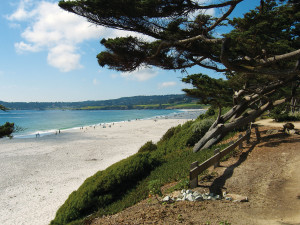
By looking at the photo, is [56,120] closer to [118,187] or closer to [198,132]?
[198,132]

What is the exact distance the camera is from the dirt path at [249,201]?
4531mm

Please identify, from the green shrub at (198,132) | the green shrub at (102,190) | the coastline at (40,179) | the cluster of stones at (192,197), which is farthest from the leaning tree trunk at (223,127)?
the coastline at (40,179)

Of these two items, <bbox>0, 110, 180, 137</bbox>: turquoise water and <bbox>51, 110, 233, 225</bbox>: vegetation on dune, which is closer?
<bbox>51, 110, 233, 225</bbox>: vegetation on dune

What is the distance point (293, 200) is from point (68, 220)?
6.25 metres

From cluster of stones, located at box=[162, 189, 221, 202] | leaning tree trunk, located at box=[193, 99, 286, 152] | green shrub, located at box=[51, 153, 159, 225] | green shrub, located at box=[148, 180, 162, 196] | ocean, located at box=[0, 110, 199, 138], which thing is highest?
leaning tree trunk, located at box=[193, 99, 286, 152]

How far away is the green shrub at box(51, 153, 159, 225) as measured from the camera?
7188 mm

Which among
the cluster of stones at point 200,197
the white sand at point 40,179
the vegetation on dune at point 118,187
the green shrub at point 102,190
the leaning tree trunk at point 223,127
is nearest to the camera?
the cluster of stones at point 200,197

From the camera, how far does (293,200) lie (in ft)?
17.2

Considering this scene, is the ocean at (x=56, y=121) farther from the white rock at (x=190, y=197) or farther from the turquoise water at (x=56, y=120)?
the white rock at (x=190, y=197)

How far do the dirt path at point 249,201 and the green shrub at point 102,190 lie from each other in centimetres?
117

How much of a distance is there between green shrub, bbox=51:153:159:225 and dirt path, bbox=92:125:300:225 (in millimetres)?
1169

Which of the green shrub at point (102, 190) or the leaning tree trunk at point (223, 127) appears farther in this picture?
the leaning tree trunk at point (223, 127)

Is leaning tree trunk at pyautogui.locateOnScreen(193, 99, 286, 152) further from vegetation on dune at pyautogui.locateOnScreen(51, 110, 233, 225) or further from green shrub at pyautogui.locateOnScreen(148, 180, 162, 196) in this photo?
green shrub at pyautogui.locateOnScreen(148, 180, 162, 196)

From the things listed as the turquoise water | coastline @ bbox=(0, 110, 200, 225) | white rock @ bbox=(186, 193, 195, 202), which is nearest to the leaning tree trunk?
white rock @ bbox=(186, 193, 195, 202)
